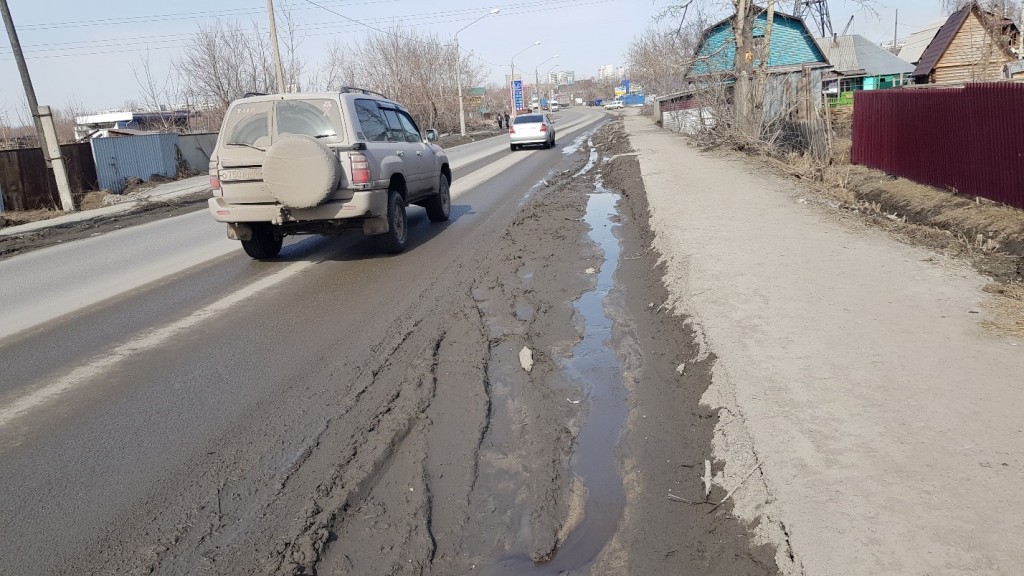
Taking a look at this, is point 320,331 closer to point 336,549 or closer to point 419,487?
point 419,487

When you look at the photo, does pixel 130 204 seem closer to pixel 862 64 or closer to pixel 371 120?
pixel 371 120

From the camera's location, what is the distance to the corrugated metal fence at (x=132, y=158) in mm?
22031

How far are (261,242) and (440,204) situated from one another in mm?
3432

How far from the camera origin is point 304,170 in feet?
27.8

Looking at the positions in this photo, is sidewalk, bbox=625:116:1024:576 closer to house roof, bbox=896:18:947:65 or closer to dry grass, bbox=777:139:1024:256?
dry grass, bbox=777:139:1024:256

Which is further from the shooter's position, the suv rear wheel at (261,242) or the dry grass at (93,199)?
the dry grass at (93,199)

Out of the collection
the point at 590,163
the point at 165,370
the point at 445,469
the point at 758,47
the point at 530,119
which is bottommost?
the point at 590,163

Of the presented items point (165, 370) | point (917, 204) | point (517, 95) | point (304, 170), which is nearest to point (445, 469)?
point (165, 370)

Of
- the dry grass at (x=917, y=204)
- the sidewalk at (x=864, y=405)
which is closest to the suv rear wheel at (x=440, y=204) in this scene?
the sidewalk at (x=864, y=405)

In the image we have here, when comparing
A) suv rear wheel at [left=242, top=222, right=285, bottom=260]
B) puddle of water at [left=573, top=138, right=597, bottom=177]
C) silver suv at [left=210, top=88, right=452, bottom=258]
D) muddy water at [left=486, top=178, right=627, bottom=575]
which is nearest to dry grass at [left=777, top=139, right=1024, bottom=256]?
muddy water at [left=486, top=178, right=627, bottom=575]

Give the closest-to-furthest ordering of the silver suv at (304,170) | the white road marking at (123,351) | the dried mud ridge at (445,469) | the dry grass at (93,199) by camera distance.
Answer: the dried mud ridge at (445,469) < the white road marking at (123,351) < the silver suv at (304,170) < the dry grass at (93,199)

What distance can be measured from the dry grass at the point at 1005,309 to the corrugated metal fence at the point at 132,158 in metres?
22.4

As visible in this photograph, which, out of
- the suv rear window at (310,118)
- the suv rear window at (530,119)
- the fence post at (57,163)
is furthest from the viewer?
the suv rear window at (530,119)

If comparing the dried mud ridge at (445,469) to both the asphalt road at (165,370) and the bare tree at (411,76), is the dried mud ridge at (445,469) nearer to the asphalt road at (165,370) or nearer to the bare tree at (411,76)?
the asphalt road at (165,370)
